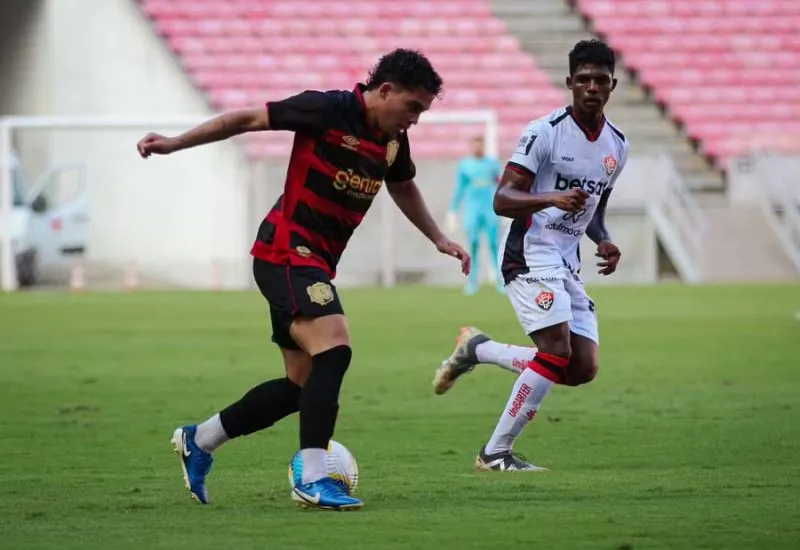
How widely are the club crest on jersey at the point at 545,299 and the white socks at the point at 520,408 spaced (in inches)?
12.2

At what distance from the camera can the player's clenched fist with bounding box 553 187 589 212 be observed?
689cm

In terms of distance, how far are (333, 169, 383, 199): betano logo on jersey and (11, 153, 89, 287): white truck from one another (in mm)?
19315

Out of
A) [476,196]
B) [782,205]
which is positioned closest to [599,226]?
[476,196]

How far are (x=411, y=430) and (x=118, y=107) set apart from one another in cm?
1948

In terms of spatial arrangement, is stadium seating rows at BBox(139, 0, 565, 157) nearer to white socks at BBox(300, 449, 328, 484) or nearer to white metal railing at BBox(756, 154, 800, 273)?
white metal railing at BBox(756, 154, 800, 273)

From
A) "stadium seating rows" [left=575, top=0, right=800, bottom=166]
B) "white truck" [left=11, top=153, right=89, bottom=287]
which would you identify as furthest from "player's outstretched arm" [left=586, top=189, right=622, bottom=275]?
"stadium seating rows" [left=575, top=0, right=800, bottom=166]

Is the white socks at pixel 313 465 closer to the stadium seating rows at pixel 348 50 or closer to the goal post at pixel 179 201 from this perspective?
the goal post at pixel 179 201

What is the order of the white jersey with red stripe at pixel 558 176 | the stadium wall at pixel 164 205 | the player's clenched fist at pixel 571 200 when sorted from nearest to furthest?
the player's clenched fist at pixel 571 200, the white jersey with red stripe at pixel 558 176, the stadium wall at pixel 164 205

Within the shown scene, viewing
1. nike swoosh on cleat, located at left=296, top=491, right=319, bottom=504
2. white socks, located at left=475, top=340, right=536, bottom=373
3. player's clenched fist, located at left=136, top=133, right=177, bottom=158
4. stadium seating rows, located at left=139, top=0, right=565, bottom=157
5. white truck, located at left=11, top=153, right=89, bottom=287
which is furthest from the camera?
stadium seating rows, located at left=139, top=0, right=565, bottom=157

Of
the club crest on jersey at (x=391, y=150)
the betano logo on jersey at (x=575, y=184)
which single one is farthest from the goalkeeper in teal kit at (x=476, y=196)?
the club crest on jersey at (x=391, y=150)

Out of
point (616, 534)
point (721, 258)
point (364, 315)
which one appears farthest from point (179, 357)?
point (721, 258)

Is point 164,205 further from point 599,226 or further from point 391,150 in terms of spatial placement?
point 391,150

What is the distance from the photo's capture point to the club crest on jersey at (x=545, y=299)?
7.53 m

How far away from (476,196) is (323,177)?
17.0 meters
